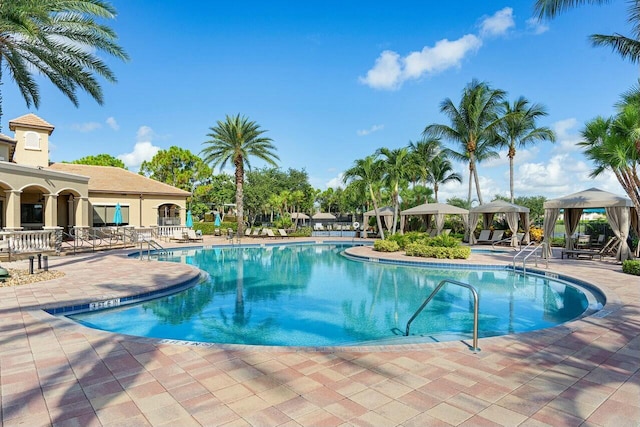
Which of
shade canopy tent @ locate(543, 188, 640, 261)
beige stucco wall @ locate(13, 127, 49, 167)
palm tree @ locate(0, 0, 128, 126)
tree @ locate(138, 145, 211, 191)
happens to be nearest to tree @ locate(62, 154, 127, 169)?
tree @ locate(138, 145, 211, 191)

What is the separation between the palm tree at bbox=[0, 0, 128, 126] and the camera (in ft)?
29.1

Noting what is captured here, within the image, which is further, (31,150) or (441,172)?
(441,172)

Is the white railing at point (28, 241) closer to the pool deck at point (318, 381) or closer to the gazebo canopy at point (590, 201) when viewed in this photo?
the pool deck at point (318, 381)

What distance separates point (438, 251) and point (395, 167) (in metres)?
7.21

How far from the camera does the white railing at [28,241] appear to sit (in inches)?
515

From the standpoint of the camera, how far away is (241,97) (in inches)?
993

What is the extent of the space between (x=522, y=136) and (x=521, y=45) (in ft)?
40.1

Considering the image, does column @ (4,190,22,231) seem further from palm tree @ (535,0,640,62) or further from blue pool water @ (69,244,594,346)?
palm tree @ (535,0,640,62)

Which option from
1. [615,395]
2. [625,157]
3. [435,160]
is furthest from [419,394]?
[435,160]

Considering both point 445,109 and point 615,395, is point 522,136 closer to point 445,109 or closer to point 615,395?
point 445,109

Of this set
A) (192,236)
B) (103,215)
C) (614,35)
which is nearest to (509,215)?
(614,35)

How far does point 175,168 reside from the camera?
142 feet

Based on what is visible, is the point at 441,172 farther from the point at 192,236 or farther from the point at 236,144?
the point at 192,236

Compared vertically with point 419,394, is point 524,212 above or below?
above
